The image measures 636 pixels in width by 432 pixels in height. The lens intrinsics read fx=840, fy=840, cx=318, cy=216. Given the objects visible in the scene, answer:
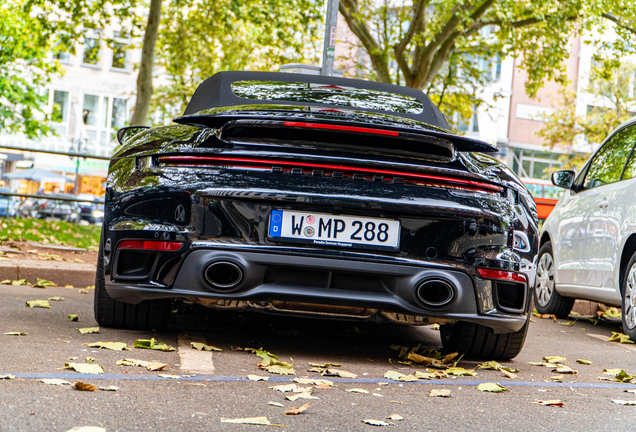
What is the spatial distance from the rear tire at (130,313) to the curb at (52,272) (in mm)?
2910

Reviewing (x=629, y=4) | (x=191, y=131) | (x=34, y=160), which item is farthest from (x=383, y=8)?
(x=191, y=131)

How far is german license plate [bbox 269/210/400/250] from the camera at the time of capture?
12.3 feet

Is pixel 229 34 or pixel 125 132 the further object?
pixel 229 34

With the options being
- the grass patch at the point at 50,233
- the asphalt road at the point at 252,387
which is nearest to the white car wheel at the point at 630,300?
the asphalt road at the point at 252,387

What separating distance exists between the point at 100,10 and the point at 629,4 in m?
12.4

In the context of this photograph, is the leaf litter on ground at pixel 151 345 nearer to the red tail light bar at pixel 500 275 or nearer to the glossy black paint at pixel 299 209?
the glossy black paint at pixel 299 209

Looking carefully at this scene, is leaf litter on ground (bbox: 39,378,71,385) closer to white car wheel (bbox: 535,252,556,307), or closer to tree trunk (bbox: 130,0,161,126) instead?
white car wheel (bbox: 535,252,556,307)

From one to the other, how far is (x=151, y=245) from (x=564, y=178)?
4.85m

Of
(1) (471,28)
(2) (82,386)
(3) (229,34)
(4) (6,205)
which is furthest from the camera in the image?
(3) (229,34)

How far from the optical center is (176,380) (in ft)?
10.8

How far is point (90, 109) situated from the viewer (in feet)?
155

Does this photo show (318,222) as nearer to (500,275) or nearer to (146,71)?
(500,275)

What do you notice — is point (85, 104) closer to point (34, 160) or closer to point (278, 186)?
point (34, 160)

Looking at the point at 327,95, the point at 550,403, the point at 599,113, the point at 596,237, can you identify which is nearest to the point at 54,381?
the point at 550,403
